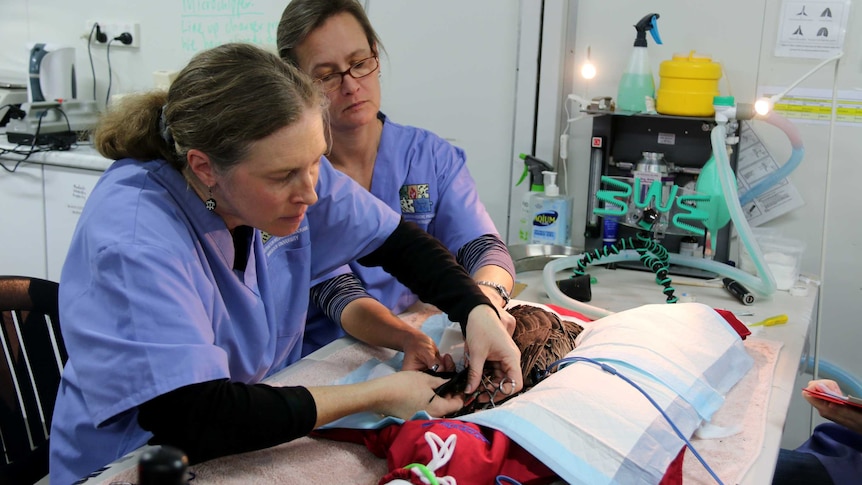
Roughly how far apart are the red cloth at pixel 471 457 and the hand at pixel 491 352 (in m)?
0.20

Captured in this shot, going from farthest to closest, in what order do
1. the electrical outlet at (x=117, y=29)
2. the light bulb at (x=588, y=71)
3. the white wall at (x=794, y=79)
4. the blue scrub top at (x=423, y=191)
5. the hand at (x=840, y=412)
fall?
the electrical outlet at (x=117, y=29) < the light bulb at (x=588, y=71) < the white wall at (x=794, y=79) < the blue scrub top at (x=423, y=191) < the hand at (x=840, y=412)

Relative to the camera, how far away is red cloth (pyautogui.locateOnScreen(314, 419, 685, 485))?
0.96 metres

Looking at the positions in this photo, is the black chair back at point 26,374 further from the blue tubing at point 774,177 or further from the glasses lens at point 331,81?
the blue tubing at point 774,177

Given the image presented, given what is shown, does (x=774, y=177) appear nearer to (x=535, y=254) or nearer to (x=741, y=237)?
(x=741, y=237)

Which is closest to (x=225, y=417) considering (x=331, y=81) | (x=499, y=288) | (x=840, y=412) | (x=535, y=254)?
Answer: (x=499, y=288)

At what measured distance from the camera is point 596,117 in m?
2.14

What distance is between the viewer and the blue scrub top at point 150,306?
97 centimetres

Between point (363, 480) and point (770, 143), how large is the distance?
1663 millimetres

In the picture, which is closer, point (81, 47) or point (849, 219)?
point (849, 219)

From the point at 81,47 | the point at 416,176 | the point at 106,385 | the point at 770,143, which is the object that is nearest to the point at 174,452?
the point at 106,385

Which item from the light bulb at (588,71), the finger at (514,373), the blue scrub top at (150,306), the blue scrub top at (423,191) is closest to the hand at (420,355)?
the finger at (514,373)

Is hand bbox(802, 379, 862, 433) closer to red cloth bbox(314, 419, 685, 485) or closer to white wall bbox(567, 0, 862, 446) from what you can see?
red cloth bbox(314, 419, 685, 485)

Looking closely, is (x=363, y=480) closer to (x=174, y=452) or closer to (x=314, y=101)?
(x=314, y=101)

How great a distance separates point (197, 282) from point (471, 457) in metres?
0.45
